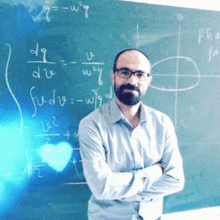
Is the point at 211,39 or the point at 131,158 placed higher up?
the point at 211,39

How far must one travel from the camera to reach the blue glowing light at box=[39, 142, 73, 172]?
6.01 ft

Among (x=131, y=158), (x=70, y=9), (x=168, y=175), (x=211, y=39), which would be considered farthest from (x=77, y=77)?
(x=211, y=39)

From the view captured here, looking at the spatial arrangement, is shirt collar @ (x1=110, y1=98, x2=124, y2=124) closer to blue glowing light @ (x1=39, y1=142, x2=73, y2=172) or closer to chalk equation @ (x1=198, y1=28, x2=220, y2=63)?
blue glowing light @ (x1=39, y1=142, x2=73, y2=172)

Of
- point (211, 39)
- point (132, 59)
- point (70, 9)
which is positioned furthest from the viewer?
point (211, 39)

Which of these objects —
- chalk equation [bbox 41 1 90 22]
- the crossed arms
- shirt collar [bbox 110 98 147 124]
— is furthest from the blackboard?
the crossed arms

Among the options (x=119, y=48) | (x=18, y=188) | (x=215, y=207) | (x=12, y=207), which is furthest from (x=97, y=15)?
(x=215, y=207)

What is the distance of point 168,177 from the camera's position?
1.51 metres

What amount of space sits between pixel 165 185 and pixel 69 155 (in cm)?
75

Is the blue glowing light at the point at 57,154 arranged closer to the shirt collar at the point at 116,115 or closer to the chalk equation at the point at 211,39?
the shirt collar at the point at 116,115

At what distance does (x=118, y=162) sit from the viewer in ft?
4.89

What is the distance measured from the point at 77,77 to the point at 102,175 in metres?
A: 0.77

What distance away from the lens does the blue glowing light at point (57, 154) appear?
6.01 ft

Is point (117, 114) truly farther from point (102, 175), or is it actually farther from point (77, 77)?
point (77, 77)

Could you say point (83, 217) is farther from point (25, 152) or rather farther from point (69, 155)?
point (25, 152)
